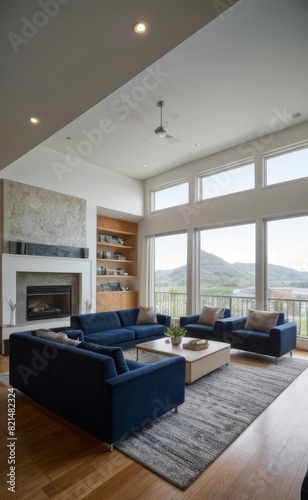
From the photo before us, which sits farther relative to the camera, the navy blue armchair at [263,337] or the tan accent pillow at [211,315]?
the tan accent pillow at [211,315]

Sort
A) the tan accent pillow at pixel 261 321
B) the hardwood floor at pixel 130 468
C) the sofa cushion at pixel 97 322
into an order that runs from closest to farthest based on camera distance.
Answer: the hardwood floor at pixel 130 468
the tan accent pillow at pixel 261 321
the sofa cushion at pixel 97 322

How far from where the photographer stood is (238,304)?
20.8 feet

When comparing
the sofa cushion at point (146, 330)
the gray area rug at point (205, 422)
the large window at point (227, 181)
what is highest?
the large window at point (227, 181)

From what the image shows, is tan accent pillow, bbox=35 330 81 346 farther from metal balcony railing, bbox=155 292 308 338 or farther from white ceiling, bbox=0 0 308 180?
metal balcony railing, bbox=155 292 308 338

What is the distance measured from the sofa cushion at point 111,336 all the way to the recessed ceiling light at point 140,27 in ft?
13.0

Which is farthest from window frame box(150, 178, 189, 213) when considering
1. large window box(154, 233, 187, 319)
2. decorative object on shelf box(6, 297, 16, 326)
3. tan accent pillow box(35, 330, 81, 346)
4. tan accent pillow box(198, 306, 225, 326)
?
tan accent pillow box(35, 330, 81, 346)

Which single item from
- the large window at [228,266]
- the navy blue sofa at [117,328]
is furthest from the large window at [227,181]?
the navy blue sofa at [117,328]

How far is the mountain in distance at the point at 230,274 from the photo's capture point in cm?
559

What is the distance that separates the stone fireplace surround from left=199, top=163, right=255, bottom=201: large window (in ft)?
10.6

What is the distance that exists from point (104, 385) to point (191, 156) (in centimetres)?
569

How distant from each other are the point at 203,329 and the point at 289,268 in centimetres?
204

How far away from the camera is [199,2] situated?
1821mm

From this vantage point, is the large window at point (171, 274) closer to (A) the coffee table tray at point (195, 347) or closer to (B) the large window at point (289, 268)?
(B) the large window at point (289, 268)

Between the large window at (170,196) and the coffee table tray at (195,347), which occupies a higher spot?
the large window at (170,196)
